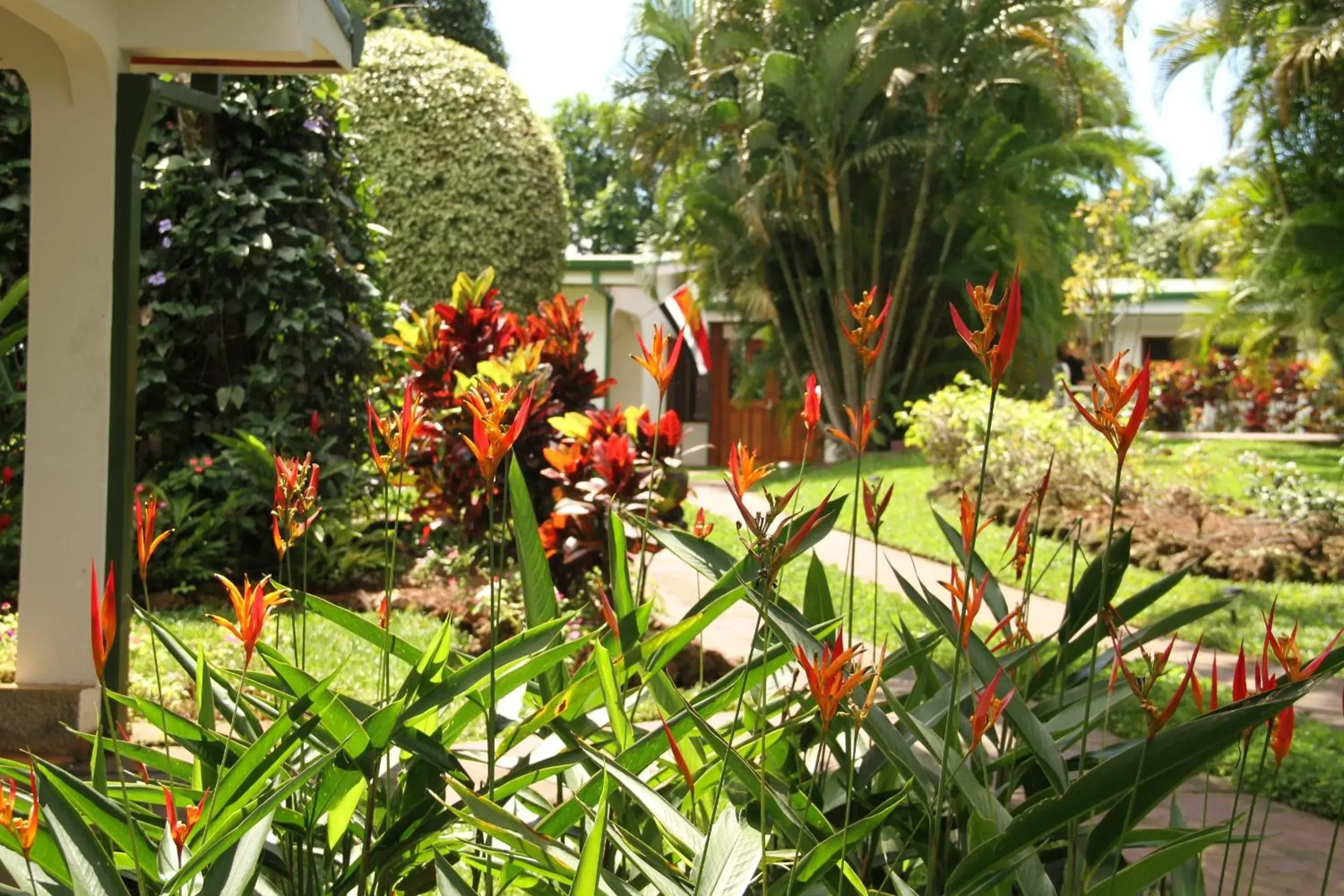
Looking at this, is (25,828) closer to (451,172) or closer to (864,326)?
(864,326)

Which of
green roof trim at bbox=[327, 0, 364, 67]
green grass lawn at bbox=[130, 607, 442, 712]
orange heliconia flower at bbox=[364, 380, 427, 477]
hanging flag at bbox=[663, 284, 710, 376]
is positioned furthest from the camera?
green grass lawn at bbox=[130, 607, 442, 712]

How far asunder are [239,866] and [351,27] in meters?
4.04

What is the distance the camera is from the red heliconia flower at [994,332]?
1.26m

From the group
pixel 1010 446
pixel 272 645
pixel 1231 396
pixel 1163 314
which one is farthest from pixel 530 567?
pixel 1163 314

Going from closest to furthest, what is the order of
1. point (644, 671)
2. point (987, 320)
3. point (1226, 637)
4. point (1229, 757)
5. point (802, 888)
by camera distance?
point (987, 320)
point (802, 888)
point (644, 671)
point (1229, 757)
point (1226, 637)

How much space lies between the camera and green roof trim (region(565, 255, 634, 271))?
2116 centimetres

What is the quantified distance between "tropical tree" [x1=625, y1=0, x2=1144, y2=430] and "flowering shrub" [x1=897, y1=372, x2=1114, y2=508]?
406 centimetres

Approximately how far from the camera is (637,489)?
548cm

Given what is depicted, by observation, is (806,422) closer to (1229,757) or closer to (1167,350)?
(1229,757)

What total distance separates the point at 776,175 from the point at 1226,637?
1205 centimetres

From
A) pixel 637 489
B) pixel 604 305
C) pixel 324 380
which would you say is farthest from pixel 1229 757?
pixel 604 305

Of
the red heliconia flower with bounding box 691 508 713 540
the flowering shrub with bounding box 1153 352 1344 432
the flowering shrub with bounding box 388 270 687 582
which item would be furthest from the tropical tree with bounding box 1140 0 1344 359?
the red heliconia flower with bounding box 691 508 713 540

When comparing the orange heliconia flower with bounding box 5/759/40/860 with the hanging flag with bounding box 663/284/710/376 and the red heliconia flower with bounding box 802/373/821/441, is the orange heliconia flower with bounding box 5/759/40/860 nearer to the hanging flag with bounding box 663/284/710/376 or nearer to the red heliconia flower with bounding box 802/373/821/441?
the red heliconia flower with bounding box 802/373/821/441

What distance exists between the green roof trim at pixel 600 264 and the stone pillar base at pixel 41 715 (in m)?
17.2
